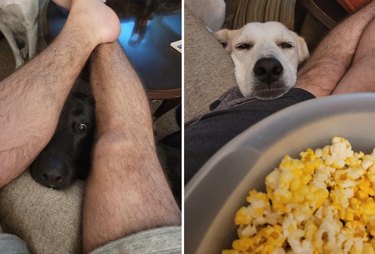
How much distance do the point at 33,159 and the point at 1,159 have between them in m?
0.03

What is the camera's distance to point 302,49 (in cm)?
51

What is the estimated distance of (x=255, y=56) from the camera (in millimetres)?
494

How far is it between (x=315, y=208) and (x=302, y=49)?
0.20 meters

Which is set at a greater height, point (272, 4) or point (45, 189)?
point (272, 4)

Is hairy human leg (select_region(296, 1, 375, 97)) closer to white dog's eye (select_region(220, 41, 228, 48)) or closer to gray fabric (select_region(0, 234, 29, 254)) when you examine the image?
white dog's eye (select_region(220, 41, 228, 48))

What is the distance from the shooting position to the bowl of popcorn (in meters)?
0.42

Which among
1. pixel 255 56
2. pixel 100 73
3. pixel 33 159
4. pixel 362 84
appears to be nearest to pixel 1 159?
pixel 33 159

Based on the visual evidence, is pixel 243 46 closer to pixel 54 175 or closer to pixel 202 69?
pixel 202 69

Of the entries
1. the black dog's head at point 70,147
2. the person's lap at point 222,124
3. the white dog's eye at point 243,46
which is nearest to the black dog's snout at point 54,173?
the black dog's head at point 70,147

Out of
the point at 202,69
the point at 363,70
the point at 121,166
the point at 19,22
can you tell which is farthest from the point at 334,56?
the point at 19,22

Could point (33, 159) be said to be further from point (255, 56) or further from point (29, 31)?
point (255, 56)

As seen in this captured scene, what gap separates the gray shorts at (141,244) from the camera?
41 centimetres

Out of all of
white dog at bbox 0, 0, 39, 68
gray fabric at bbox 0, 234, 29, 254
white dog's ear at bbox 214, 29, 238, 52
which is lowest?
gray fabric at bbox 0, 234, 29, 254

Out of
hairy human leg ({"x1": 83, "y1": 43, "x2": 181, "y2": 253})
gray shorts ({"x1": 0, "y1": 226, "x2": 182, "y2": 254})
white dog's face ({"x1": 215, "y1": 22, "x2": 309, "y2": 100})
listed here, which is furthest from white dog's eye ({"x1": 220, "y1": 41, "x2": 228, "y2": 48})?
gray shorts ({"x1": 0, "y1": 226, "x2": 182, "y2": 254})
